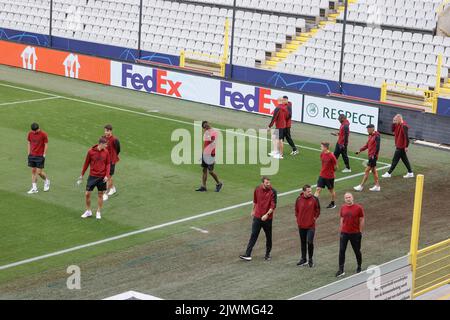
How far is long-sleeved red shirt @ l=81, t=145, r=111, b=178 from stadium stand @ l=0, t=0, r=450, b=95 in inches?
580

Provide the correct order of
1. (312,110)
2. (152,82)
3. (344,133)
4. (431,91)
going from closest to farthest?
(344,133) → (431,91) → (312,110) → (152,82)

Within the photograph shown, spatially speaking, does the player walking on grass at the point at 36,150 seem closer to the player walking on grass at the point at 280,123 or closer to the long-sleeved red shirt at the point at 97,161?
the long-sleeved red shirt at the point at 97,161

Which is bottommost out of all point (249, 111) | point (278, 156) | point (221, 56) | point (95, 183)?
point (278, 156)

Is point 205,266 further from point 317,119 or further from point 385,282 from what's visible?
point 317,119

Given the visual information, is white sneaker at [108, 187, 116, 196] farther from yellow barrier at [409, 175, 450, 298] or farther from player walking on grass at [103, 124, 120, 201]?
yellow barrier at [409, 175, 450, 298]

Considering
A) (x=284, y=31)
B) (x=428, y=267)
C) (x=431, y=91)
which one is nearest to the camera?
(x=428, y=267)

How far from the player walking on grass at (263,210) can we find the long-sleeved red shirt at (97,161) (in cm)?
414

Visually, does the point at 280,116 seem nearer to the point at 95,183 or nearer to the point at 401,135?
the point at 401,135

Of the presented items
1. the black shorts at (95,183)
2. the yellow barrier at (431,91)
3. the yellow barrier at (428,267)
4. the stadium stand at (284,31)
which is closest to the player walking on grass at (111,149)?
the black shorts at (95,183)

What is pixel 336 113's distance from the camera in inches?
1350

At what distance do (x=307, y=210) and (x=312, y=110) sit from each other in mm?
14332

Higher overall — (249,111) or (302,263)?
(249,111)

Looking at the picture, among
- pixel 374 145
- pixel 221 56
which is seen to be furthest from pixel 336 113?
pixel 221 56
